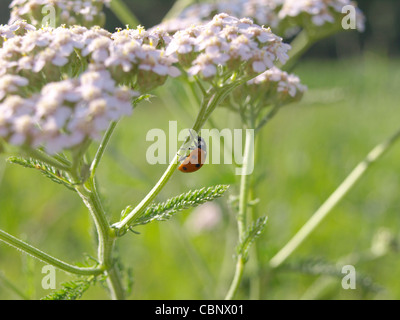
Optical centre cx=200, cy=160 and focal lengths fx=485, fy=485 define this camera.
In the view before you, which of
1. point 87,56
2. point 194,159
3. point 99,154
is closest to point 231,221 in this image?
point 194,159

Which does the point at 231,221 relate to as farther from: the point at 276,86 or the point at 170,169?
the point at 170,169

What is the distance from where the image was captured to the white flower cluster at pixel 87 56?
1.77 metres

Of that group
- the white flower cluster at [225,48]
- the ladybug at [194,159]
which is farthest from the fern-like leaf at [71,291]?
the white flower cluster at [225,48]

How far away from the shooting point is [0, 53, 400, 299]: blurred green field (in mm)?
3590

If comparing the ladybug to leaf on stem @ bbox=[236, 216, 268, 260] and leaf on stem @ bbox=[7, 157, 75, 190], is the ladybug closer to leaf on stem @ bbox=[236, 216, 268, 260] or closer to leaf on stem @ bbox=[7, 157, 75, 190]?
leaf on stem @ bbox=[236, 216, 268, 260]

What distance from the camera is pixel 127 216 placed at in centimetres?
196

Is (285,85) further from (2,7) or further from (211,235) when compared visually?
(2,7)

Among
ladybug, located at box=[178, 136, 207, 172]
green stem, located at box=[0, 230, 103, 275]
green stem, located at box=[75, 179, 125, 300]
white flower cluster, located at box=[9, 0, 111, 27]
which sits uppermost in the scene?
white flower cluster, located at box=[9, 0, 111, 27]

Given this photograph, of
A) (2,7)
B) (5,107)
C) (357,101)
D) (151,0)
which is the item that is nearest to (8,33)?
(5,107)

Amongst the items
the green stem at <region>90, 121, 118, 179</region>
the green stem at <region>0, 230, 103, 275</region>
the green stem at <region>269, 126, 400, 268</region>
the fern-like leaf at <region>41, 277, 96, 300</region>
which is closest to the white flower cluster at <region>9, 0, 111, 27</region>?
the green stem at <region>90, 121, 118, 179</region>

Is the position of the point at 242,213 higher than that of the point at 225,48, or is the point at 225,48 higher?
the point at 225,48

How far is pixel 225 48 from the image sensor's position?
6.16 feet

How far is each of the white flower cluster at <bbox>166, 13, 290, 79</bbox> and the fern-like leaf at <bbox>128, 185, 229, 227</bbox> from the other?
0.45 metres

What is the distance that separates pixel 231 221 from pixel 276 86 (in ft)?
4.48
